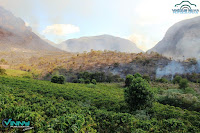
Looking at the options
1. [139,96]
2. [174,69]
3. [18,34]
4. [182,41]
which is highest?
[18,34]

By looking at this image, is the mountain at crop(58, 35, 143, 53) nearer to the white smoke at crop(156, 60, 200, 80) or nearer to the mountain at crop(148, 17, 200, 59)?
the mountain at crop(148, 17, 200, 59)

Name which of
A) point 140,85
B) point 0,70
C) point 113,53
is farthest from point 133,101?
point 113,53

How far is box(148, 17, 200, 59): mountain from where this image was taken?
72.9 metres

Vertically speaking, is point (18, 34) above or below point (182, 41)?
above

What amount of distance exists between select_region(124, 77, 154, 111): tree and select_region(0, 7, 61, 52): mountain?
9405 cm

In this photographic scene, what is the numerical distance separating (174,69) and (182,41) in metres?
48.4

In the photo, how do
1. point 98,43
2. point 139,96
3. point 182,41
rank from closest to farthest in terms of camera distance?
point 139,96, point 182,41, point 98,43

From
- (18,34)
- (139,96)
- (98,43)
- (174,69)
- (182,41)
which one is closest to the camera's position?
(139,96)

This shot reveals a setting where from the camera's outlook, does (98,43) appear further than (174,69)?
Yes

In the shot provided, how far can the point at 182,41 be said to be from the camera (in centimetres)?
8050
